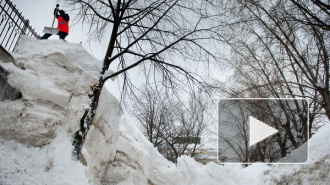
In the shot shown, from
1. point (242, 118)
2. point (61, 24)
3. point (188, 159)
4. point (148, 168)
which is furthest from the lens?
point (188, 159)

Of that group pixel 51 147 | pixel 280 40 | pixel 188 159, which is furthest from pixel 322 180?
pixel 51 147

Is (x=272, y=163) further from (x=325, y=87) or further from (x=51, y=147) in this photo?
(x=51, y=147)

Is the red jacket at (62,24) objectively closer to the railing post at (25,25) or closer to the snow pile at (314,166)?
the railing post at (25,25)

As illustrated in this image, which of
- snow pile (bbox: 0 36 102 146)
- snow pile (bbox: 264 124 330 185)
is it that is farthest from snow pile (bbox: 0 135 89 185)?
snow pile (bbox: 264 124 330 185)

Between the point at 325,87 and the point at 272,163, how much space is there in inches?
110

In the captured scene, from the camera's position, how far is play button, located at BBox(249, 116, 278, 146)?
14.4 ft

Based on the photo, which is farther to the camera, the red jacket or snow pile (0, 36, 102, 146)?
the red jacket

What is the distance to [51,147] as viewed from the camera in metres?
4.05
